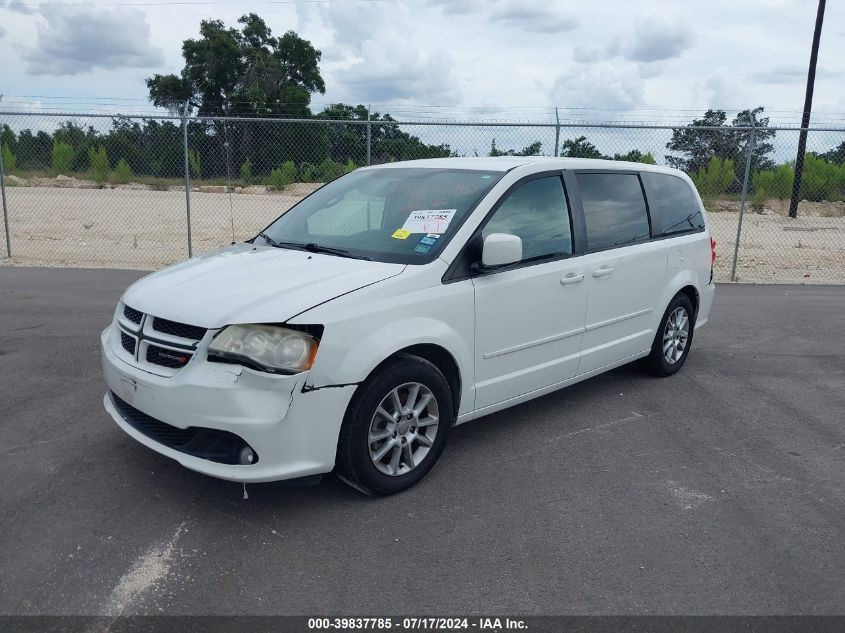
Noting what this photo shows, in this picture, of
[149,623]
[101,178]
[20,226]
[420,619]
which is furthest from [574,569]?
[101,178]

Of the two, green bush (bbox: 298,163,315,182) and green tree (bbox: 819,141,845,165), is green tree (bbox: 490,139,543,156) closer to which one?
green bush (bbox: 298,163,315,182)

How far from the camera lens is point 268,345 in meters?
3.42

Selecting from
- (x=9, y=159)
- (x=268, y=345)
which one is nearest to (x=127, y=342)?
(x=268, y=345)

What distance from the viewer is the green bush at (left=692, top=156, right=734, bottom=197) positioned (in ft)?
59.4

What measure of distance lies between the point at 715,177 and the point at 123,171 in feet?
52.6

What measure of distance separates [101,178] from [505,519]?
857 inches

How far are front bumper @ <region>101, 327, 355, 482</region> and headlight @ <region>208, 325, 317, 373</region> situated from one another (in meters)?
0.06

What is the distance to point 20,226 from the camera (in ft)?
57.3

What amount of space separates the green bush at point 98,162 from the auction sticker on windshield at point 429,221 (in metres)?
18.6

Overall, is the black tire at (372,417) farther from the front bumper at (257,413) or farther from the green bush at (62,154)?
the green bush at (62,154)

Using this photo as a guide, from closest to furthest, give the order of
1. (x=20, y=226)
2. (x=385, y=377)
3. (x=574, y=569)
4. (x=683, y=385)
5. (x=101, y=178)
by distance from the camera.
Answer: (x=574, y=569) → (x=385, y=377) → (x=683, y=385) → (x=20, y=226) → (x=101, y=178)

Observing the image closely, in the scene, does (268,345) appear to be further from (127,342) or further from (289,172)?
(289,172)

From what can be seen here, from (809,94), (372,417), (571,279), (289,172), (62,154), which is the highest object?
(809,94)

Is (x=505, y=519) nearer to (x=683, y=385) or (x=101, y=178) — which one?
(x=683, y=385)
